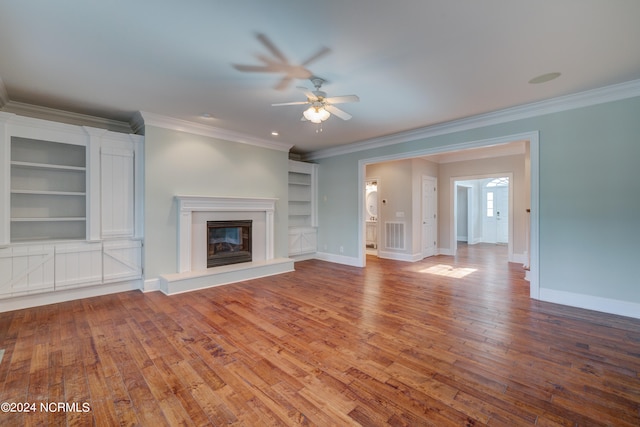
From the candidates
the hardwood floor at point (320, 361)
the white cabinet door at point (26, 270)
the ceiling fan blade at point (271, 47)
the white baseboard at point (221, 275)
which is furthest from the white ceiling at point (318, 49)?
the hardwood floor at point (320, 361)

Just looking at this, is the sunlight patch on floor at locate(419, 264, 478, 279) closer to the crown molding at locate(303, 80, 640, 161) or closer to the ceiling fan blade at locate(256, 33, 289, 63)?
the crown molding at locate(303, 80, 640, 161)

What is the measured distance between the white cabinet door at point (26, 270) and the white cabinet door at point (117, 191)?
68cm

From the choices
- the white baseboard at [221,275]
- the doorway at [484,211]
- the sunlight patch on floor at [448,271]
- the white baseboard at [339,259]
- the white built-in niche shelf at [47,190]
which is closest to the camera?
the white built-in niche shelf at [47,190]

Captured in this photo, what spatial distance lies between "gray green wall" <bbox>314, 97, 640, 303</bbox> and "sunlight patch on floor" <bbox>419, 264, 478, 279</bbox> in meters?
1.61

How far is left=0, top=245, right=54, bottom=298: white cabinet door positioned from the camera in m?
3.35

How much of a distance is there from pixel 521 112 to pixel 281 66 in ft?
11.2

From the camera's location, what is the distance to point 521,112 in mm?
3910

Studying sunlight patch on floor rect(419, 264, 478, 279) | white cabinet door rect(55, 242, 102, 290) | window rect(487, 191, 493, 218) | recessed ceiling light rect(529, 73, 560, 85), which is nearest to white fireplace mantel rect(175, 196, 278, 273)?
white cabinet door rect(55, 242, 102, 290)

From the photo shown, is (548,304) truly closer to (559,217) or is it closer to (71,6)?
(559,217)

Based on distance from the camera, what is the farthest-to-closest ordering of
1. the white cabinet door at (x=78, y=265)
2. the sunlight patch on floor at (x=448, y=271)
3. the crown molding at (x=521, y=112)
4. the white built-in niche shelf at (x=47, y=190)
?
the sunlight patch on floor at (x=448, y=271), the white built-in niche shelf at (x=47, y=190), the white cabinet door at (x=78, y=265), the crown molding at (x=521, y=112)

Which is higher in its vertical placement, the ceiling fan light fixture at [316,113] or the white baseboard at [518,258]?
the ceiling fan light fixture at [316,113]

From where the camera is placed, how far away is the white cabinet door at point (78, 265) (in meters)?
3.68

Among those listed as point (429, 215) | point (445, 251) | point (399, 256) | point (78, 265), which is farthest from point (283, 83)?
point (445, 251)

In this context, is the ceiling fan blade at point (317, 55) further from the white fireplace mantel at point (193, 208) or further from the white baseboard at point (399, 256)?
the white baseboard at point (399, 256)
